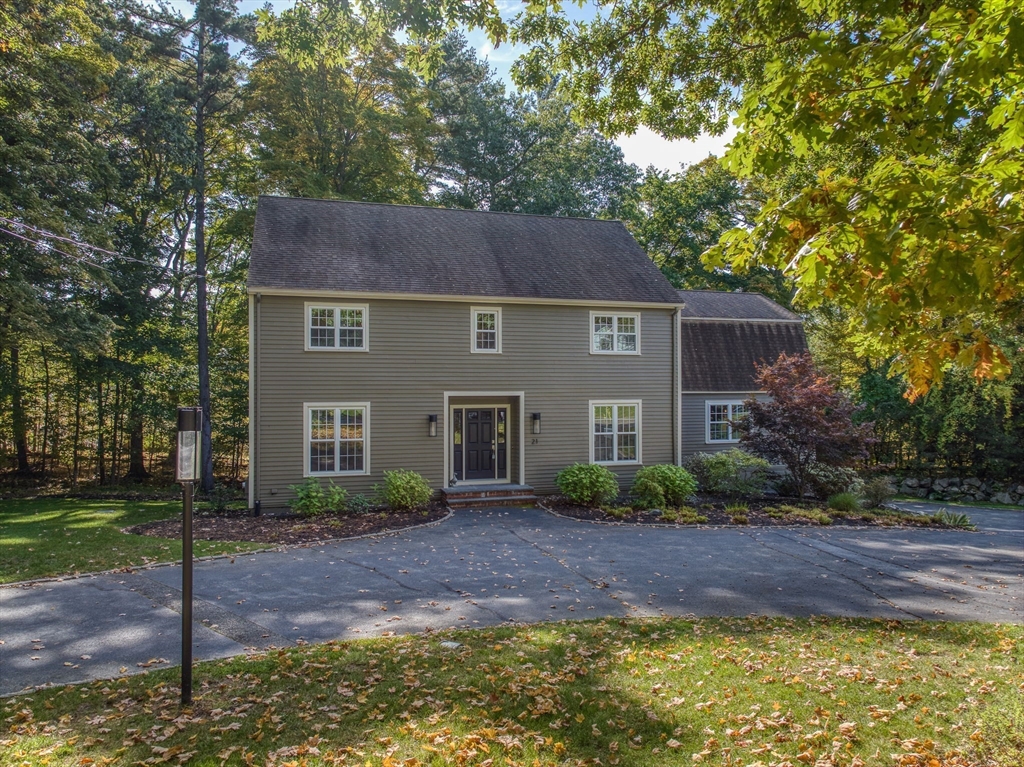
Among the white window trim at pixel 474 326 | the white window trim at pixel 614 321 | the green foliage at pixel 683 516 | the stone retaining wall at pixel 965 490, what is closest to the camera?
the green foliage at pixel 683 516

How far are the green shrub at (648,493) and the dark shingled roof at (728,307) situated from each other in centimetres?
827

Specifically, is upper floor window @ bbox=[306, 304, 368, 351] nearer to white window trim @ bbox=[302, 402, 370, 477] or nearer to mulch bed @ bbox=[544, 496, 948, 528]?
white window trim @ bbox=[302, 402, 370, 477]

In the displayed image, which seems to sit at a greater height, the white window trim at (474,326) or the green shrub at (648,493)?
the white window trim at (474,326)

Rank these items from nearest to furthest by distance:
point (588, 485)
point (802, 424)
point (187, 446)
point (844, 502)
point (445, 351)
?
1. point (187, 446)
2. point (588, 485)
3. point (844, 502)
4. point (445, 351)
5. point (802, 424)

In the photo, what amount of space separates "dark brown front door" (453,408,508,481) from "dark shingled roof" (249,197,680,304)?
10.5ft

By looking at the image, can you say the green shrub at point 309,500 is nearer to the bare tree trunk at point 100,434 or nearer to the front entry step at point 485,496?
the front entry step at point 485,496

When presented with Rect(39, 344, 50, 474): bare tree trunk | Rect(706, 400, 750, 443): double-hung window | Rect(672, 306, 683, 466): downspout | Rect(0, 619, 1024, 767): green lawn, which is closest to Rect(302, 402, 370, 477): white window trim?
Rect(672, 306, 683, 466): downspout

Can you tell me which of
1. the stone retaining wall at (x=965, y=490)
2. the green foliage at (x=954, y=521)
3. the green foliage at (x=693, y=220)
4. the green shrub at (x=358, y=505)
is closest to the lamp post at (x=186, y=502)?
the green shrub at (x=358, y=505)

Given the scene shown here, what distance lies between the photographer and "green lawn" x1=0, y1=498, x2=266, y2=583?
991 centimetres

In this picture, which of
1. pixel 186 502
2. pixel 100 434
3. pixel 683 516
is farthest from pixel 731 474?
pixel 100 434

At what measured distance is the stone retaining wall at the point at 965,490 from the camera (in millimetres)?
21438

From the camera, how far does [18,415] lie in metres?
21.1

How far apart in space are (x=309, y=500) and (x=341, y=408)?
243 cm

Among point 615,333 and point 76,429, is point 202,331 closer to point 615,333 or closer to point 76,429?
point 76,429
